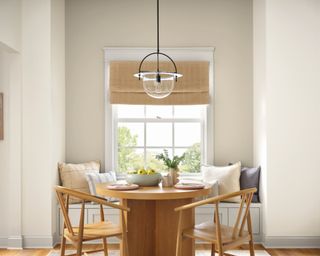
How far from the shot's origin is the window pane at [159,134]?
6.05 metres

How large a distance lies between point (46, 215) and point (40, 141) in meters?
0.85

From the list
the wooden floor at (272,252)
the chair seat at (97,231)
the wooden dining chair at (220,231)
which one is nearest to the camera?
the wooden dining chair at (220,231)

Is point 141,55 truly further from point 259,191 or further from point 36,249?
point 36,249

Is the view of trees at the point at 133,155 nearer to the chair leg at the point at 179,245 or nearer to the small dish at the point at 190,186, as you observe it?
the small dish at the point at 190,186

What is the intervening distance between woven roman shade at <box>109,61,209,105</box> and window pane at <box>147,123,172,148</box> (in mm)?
348

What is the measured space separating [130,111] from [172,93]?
620 millimetres

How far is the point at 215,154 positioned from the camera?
5957mm

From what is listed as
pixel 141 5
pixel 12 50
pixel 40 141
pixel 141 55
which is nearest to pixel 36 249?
pixel 40 141

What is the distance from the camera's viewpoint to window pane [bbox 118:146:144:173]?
19.9 feet

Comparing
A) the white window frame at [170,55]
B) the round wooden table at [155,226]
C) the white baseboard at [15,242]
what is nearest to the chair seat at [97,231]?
the round wooden table at [155,226]

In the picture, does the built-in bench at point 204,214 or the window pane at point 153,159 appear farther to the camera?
the window pane at point 153,159

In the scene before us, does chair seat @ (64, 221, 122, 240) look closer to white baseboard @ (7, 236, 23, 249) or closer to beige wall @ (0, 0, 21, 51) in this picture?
white baseboard @ (7, 236, 23, 249)

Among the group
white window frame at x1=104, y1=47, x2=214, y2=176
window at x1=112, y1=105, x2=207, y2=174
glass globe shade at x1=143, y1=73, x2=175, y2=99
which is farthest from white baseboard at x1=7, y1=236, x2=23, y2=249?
glass globe shade at x1=143, y1=73, x2=175, y2=99

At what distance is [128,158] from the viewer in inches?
239
